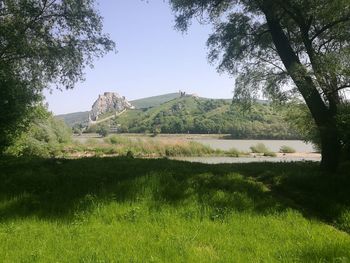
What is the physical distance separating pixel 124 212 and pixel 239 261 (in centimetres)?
429

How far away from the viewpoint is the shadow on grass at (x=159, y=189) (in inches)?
449

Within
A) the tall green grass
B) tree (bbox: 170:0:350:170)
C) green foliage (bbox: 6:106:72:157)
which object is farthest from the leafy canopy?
the tall green grass

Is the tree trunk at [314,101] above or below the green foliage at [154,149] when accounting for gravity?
above

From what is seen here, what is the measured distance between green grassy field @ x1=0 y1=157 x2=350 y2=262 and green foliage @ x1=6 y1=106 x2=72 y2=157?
525 inches

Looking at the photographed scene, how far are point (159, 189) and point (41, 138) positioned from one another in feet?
150

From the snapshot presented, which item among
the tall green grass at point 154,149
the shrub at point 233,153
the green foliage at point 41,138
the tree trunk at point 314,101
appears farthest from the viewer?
the shrub at point 233,153

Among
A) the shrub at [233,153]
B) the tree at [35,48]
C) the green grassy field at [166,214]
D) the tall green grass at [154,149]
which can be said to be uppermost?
the tree at [35,48]

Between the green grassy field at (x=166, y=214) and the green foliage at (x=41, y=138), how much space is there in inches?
525

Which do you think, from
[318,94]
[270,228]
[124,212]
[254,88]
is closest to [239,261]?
[270,228]

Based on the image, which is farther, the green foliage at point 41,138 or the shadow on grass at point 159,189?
the green foliage at point 41,138

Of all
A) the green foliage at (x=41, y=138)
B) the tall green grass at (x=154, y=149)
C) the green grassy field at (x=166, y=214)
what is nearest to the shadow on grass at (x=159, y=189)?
the green grassy field at (x=166, y=214)

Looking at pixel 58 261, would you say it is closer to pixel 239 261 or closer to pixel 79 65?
pixel 239 261

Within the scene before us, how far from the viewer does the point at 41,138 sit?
54.2m

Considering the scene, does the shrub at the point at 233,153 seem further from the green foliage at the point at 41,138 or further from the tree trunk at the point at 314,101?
the tree trunk at the point at 314,101
